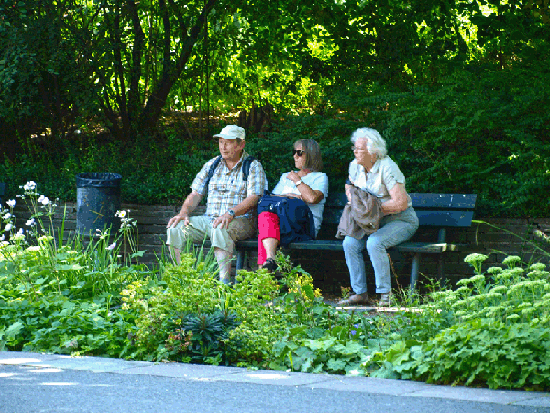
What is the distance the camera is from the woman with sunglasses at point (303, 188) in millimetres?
7070

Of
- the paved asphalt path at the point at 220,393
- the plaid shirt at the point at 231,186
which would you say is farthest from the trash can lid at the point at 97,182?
the paved asphalt path at the point at 220,393

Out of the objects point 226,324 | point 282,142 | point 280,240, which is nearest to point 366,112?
point 282,142

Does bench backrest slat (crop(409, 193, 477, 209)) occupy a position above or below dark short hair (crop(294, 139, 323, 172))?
below

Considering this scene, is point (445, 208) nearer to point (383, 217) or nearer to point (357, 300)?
point (383, 217)

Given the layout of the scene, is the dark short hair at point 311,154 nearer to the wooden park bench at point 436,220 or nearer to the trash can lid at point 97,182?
the wooden park bench at point 436,220

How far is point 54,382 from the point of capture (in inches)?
152

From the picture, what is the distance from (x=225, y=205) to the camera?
300 inches

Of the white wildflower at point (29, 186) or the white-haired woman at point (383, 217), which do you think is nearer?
the white wildflower at point (29, 186)

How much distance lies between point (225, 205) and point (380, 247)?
1.63 m

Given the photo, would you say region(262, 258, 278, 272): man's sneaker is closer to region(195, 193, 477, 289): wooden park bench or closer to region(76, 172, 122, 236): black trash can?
region(195, 193, 477, 289): wooden park bench

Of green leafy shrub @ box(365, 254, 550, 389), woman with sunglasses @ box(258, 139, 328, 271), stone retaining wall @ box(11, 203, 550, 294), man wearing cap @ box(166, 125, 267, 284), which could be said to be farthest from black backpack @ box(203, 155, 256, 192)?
green leafy shrub @ box(365, 254, 550, 389)

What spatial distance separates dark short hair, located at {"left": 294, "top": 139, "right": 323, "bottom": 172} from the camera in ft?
25.2

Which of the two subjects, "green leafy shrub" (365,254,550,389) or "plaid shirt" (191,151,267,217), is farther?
"plaid shirt" (191,151,267,217)

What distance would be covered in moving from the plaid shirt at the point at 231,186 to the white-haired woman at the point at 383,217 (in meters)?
0.91
